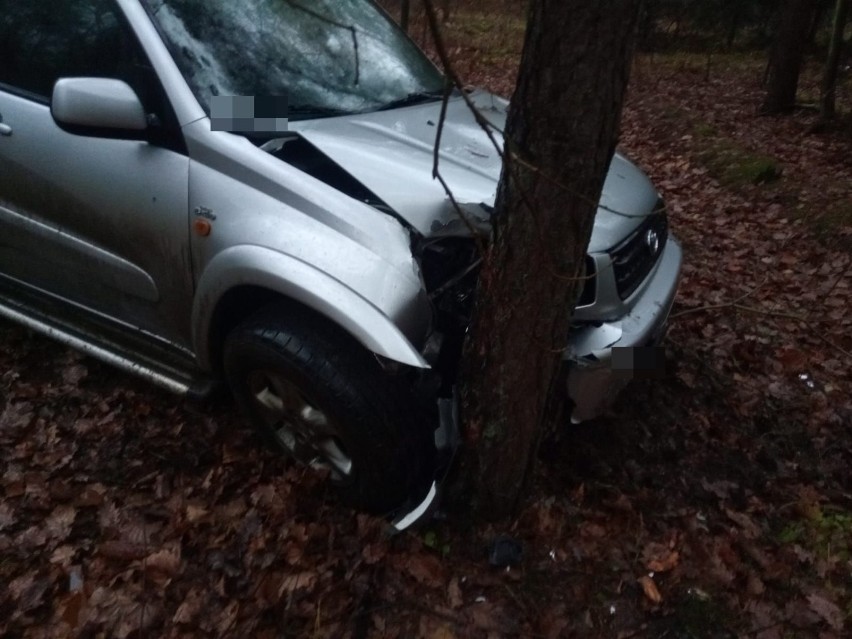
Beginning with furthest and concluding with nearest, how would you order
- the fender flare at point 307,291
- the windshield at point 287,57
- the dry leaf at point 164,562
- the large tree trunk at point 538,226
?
the windshield at point 287,57 < the dry leaf at point 164,562 < the fender flare at point 307,291 < the large tree trunk at point 538,226

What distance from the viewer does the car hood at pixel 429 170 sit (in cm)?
247

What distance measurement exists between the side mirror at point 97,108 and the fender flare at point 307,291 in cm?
58

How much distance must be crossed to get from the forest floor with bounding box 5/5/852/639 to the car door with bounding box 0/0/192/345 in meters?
0.59

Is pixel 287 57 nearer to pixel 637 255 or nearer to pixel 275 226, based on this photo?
pixel 275 226

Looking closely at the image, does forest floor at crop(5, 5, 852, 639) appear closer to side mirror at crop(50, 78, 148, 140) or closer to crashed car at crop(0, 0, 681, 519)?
crashed car at crop(0, 0, 681, 519)

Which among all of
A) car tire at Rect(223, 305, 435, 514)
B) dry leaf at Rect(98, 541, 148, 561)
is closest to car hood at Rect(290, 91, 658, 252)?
car tire at Rect(223, 305, 435, 514)

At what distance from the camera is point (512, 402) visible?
2391 mm

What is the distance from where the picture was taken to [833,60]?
720cm

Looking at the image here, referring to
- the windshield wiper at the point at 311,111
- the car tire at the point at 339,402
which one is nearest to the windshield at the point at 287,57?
the windshield wiper at the point at 311,111

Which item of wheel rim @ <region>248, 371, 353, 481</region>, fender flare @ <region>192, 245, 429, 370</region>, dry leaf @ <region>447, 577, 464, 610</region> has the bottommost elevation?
dry leaf @ <region>447, 577, 464, 610</region>

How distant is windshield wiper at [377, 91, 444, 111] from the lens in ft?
10.3

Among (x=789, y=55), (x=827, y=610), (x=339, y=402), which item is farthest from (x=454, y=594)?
(x=789, y=55)

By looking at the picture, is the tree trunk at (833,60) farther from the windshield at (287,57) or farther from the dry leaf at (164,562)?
the dry leaf at (164,562)

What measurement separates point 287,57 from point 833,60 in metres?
6.56
